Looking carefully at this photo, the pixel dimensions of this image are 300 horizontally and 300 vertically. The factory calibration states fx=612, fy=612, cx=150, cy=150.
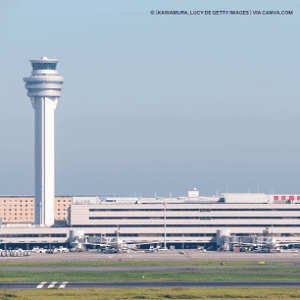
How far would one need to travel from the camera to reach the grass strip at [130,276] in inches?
4779

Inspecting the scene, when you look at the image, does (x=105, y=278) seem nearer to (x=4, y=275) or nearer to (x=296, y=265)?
(x=4, y=275)

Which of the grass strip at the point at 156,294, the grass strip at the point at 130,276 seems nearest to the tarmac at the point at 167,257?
the grass strip at the point at 130,276

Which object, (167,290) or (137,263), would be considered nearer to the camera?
(167,290)

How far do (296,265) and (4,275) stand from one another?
70.1m

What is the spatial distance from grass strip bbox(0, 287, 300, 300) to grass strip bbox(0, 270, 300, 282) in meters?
15.2

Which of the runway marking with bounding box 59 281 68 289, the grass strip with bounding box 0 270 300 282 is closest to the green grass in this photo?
the grass strip with bounding box 0 270 300 282

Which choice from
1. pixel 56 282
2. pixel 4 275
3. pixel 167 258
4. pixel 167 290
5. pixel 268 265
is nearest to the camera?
pixel 167 290

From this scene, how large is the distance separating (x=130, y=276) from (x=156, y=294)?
25360 millimetres

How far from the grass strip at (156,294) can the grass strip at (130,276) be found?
15.2 meters

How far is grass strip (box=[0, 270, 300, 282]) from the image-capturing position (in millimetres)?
121375

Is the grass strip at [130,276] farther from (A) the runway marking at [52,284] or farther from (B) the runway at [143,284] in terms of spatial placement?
(B) the runway at [143,284]

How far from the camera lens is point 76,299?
97188mm

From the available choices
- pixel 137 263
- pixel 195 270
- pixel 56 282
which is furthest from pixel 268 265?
pixel 56 282

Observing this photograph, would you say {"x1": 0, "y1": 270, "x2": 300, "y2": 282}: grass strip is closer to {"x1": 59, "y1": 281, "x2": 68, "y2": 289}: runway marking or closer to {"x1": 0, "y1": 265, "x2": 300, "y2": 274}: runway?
{"x1": 59, "y1": 281, "x2": 68, "y2": 289}: runway marking
